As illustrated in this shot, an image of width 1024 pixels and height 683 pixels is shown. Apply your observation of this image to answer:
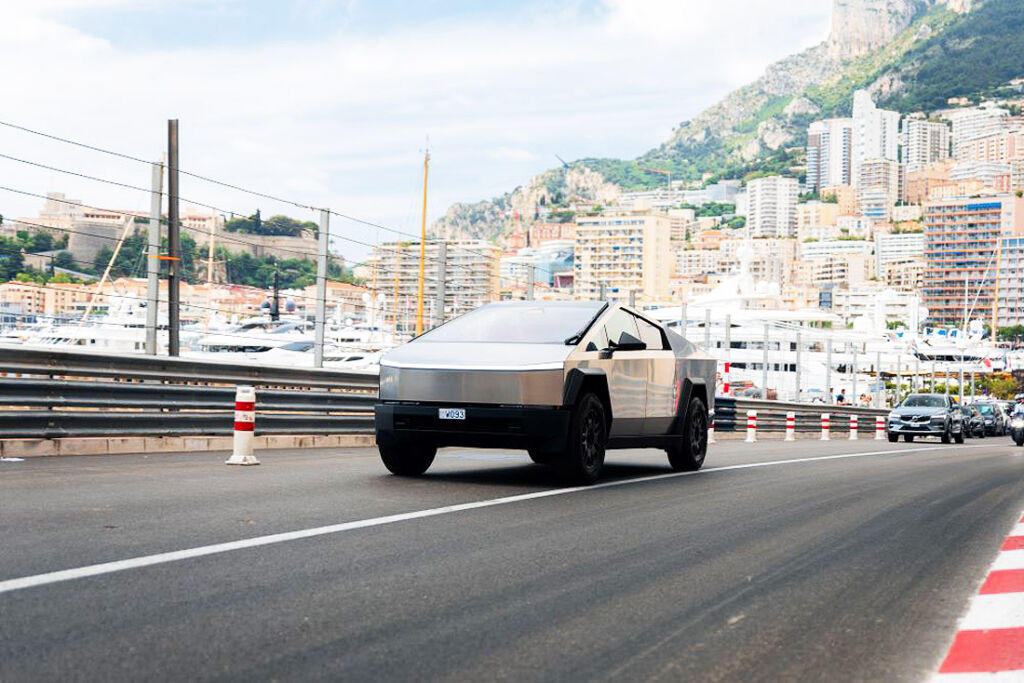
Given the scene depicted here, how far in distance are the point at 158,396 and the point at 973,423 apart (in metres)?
43.4

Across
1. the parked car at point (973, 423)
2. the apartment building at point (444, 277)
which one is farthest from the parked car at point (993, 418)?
the apartment building at point (444, 277)

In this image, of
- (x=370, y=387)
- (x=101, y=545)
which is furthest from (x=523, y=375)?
(x=370, y=387)

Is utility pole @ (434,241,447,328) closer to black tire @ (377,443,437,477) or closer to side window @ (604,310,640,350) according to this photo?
side window @ (604,310,640,350)

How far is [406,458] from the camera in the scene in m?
11.0

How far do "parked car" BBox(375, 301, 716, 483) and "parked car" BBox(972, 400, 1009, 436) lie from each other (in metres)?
44.9

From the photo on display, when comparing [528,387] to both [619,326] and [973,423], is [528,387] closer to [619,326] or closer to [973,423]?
[619,326]

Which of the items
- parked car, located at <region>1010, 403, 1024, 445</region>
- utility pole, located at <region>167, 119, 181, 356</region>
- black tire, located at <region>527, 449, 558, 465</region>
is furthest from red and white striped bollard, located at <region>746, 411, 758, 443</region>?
black tire, located at <region>527, 449, 558, 465</region>

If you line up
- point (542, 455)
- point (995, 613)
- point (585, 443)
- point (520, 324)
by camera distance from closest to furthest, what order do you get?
point (995, 613) → point (542, 455) → point (585, 443) → point (520, 324)

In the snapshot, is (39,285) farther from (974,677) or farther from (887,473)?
(974,677)

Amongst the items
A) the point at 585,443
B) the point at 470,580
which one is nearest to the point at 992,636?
the point at 470,580

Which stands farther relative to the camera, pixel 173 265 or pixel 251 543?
pixel 173 265

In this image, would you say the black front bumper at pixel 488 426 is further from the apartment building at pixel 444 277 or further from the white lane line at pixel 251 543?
the apartment building at pixel 444 277

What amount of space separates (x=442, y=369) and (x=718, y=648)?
19.4 ft

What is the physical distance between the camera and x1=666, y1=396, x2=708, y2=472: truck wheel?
13.1 metres
